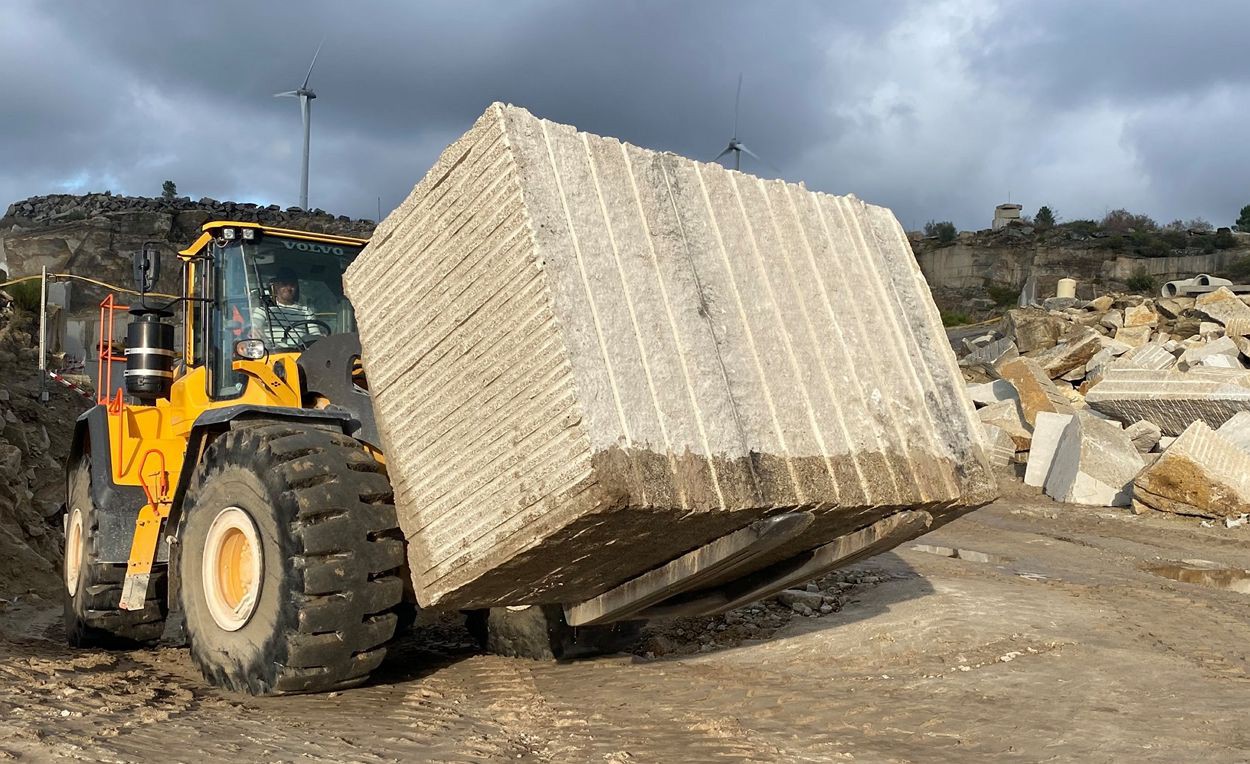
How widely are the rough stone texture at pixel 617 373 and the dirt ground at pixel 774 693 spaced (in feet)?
2.11

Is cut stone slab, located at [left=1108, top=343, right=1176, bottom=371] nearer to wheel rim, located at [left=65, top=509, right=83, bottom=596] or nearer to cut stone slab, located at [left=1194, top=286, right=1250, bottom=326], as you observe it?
cut stone slab, located at [left=1194, top=286, right=1250, bottom=326]

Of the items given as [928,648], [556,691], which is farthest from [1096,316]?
[556,691]

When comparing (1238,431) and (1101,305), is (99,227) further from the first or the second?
(1238,431)

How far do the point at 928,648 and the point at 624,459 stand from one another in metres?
3.15

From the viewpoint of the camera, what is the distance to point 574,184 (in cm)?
396

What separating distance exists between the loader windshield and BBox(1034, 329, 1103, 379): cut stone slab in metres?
15.3

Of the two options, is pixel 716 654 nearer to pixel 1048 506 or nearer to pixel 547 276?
pixel 547 276

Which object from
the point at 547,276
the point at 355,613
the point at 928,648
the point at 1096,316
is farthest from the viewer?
the point at 1096,316

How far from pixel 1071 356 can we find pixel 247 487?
658 inches

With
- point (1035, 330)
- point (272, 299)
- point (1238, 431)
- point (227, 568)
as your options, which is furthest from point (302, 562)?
point (1035, 330)

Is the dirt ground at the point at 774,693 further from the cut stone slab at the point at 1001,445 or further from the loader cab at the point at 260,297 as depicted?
the cut stone slab at the point at 1001,445

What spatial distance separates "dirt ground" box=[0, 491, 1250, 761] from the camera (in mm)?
3824

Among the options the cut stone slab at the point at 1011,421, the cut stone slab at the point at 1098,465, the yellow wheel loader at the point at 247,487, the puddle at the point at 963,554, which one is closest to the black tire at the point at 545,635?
the yellow wheel loader at the point at 247,487

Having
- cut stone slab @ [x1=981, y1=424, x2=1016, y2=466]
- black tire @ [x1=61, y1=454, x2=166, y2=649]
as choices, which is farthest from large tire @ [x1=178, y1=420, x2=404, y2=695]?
cut stone slab @ [x1=981, y1=424, x2=1016, y2=466]
